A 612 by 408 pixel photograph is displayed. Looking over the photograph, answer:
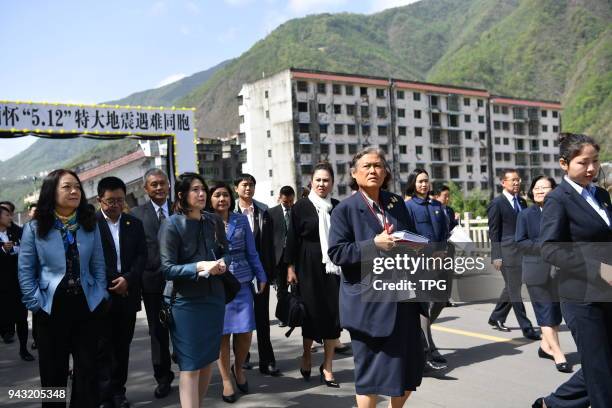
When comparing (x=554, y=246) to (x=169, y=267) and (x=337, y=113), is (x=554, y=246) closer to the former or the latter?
(x=169, y=267)

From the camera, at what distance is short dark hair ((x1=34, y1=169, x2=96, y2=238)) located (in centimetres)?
376

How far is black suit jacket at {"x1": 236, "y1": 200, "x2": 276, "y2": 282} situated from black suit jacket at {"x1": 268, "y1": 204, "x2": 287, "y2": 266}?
0.14 m

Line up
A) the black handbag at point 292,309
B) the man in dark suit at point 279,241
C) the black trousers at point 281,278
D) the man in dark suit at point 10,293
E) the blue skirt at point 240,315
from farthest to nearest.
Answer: the man in dark suit at point 10,293
the man in dark suit at point 279,241
the black trousers at point 281,278
the black handbag at point 292,309
the blue skirt at point 240,315

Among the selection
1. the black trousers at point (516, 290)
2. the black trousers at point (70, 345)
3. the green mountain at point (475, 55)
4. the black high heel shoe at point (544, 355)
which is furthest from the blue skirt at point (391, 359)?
the green mountain at point (475, 55)

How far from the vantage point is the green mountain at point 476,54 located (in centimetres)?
10640

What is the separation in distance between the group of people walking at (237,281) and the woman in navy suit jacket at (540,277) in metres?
0.02

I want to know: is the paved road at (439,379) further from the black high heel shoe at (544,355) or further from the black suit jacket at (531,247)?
the black suit jacket at (531,247)

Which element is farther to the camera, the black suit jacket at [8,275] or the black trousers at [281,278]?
the black suit jacket at [8,275]

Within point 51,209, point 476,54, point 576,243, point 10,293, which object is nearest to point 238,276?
point 51,209

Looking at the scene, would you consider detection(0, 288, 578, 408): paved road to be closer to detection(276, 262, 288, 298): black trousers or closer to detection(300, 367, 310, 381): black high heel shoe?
detection(300, 367, 310, 381): black high heel shoe


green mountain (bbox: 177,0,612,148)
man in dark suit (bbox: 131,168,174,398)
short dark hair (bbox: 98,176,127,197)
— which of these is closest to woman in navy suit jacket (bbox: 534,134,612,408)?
man in dark suit (bbox: 131,168,174,398)

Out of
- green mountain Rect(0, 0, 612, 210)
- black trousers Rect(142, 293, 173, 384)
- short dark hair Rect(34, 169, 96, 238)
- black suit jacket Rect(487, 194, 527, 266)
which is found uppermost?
green mountain Rect(0, 0, 612, 210)

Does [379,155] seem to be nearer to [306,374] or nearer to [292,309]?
[292,309]

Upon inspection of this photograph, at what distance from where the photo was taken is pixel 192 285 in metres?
3.89
